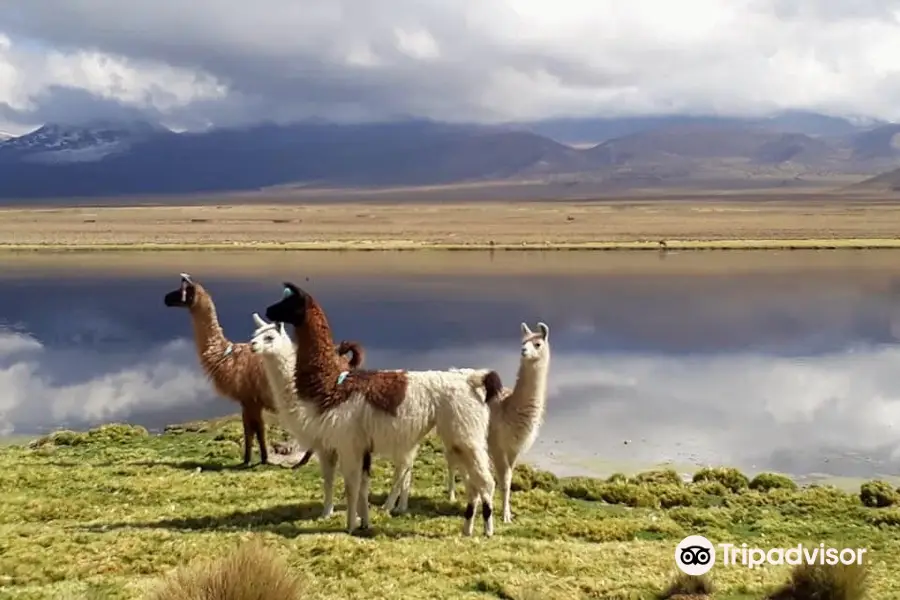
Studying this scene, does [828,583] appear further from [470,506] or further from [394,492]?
[394,492]

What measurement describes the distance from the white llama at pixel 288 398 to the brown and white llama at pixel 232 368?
286cm

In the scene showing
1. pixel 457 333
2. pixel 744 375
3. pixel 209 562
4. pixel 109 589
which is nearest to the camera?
pixel 209 562

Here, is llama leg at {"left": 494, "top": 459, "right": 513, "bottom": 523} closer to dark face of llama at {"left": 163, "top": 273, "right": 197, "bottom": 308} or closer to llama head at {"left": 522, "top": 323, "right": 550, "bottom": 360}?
llama head at {"left": 522, "top": 323, "right": 550, "bottom": 360}

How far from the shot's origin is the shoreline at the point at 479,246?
60.8m

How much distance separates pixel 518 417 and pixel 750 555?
2.58 meters

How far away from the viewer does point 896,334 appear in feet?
90.3

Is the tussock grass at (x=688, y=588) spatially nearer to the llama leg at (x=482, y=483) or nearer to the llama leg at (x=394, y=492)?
the llama leg at (x=482, y=483)

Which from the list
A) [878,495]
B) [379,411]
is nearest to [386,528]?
[379,411]

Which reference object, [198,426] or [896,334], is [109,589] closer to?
[198,426]

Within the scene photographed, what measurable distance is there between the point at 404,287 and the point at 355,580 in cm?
3353

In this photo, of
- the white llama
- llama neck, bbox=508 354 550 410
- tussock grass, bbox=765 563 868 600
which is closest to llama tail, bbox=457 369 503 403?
llama neck, bbox=508 354 550 410

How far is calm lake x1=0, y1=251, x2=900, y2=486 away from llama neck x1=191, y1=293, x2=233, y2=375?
17.0 ft

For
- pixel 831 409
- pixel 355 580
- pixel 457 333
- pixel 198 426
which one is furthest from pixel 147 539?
pixel 457 333

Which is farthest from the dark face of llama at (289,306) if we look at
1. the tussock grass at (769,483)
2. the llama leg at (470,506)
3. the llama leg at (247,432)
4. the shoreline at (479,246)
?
the shoreline at (479,246)
